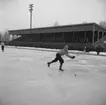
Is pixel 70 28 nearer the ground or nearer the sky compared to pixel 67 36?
nearer the sky

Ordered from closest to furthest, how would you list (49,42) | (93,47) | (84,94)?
(84,94) → (93,47) → (49,42)

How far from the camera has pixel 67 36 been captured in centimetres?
4375

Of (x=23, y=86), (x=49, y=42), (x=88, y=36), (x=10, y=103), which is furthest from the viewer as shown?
(x=49, y=42)

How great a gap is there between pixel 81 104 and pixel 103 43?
3131cm

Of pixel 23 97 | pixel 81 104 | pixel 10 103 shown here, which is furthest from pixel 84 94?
pixel 10 103

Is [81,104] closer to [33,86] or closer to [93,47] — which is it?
[33,86]

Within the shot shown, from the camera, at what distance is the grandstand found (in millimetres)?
35531

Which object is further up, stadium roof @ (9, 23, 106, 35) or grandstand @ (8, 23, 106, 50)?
stadium roof @ (9, 23, 106, 35)

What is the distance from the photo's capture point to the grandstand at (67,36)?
117 feet

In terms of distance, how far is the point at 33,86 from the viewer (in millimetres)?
5504

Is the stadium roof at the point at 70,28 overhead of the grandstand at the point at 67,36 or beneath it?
overhead

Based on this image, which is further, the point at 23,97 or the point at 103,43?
the point at 103,43

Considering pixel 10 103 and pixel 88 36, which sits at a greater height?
pixel 88 36

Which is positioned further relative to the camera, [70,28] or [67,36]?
[67,36]
